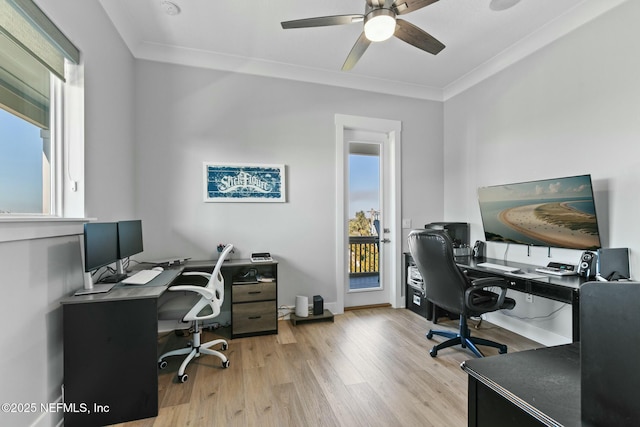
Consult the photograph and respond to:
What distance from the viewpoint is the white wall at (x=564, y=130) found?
7.34ft

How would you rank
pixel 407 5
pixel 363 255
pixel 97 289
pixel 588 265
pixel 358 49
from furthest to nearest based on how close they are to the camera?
pixel 363 255 → pixel 358 49 → pixel 588 265 → pixel 407 5 → pixel 97 289

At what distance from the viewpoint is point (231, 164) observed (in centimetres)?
335

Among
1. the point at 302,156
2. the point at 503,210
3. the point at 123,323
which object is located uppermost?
the point at 302,156

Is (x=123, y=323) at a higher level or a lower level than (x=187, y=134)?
lower

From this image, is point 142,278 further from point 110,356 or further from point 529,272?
point 529,272

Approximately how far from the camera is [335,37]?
293 centimetres

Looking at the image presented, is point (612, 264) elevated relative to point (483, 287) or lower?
elevated

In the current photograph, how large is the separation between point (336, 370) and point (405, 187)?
2547 millimetres

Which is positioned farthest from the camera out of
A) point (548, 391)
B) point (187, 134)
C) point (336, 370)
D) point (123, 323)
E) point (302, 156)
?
point (302, 156)

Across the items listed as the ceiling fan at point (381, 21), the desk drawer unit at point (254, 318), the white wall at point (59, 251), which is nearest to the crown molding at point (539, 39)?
the ceiling fan at point (381, 21)

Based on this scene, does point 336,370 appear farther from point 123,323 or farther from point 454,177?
point 454,177

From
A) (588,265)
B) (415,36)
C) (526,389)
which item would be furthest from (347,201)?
(526,389)

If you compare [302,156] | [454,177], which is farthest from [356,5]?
[454,177]

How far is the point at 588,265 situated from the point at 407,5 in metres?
2.41
